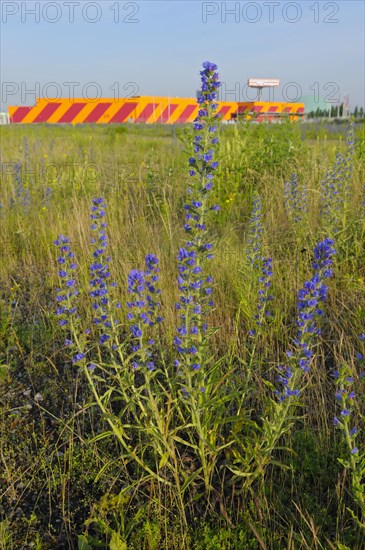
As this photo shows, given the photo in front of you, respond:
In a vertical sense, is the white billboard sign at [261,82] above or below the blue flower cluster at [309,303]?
above

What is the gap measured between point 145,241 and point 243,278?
1.08 m

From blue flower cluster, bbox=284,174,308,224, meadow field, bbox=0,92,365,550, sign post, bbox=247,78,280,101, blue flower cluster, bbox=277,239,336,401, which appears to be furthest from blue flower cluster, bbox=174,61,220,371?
sign post, bbox=247,78,280,101

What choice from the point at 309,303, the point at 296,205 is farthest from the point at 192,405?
the point at 296,205

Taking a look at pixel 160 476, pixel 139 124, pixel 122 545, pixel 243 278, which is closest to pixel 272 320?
pixel 243 278

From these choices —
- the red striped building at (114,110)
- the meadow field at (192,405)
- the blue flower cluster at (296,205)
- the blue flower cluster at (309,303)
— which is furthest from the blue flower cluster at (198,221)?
the red striped building at (114,110)

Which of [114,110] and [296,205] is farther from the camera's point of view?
[114,110]

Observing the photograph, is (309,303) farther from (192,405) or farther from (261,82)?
(261,82)

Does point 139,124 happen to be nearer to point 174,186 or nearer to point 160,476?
point 174,186

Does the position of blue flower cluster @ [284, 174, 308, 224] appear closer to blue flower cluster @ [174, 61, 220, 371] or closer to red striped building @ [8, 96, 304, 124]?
blue flower cluster @ [174, 61, 220, 371]

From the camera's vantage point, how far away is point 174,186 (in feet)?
17.2

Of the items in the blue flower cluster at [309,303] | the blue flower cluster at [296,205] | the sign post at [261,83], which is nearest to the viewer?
the blue flower cluster at [309,303]

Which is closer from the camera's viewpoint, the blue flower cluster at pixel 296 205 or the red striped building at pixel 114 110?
the blue flower cluster at pixel 296 205

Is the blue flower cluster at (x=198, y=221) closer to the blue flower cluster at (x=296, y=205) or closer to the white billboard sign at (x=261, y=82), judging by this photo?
the blue flower cluster at (x=296, y=205)

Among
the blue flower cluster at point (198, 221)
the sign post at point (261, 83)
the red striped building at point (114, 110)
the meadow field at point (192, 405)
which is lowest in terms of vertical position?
the meadow field at point (192, 405)
